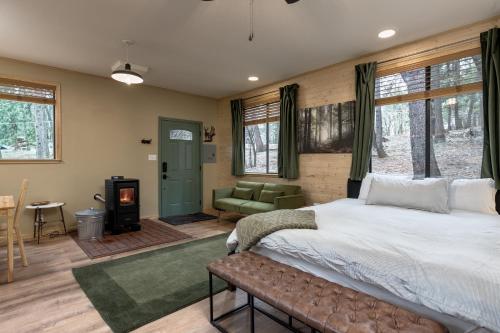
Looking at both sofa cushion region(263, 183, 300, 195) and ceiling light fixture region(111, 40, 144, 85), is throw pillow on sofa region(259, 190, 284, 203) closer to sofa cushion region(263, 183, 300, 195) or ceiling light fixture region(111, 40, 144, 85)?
sofa cushion region(263, 183, 300, 195)

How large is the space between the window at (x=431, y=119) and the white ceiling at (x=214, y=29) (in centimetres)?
49

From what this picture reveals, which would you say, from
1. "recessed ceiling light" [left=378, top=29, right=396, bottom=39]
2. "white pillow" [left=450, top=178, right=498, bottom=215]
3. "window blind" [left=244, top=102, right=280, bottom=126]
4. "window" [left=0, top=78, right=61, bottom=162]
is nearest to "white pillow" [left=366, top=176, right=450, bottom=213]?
Result: "white pillow" [left=450, top=178, right=498, bottom=215]

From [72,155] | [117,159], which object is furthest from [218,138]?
[72,155]

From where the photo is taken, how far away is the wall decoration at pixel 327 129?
166 inches

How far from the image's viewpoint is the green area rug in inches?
87.7

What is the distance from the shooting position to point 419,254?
5.27 feet

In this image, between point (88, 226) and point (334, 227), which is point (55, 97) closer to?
point (88, 226)

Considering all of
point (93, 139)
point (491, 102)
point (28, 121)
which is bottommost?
point (93, 139)

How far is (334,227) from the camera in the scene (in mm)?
2260

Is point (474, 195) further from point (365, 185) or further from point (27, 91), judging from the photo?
point (27, 91)

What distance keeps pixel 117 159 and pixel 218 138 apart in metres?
2.42

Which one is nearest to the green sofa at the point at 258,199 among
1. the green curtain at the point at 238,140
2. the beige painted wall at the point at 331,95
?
the beige painted wall at the point at 331,95

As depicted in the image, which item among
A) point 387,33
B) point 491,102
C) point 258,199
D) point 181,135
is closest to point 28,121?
point 181,135

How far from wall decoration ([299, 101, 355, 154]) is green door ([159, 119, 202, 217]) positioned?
2.67m
